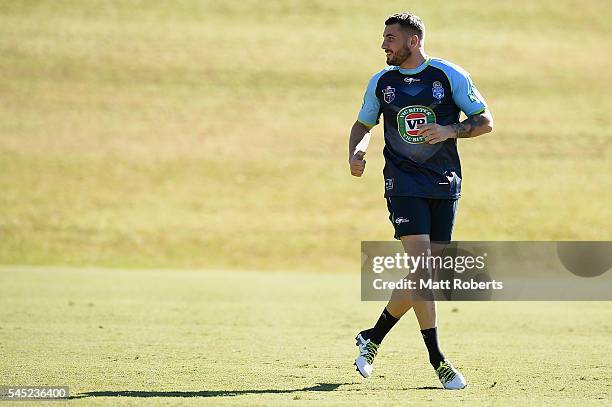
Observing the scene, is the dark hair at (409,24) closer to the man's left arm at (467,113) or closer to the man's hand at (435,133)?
the man's left arm at (467,113)

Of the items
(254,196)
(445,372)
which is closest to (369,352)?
(445,372)

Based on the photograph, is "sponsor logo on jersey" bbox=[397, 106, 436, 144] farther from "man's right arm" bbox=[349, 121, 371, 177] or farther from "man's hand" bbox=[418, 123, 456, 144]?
"man's right arm" bbox=[349, 121, 371, 177]

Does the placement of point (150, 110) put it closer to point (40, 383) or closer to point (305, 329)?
point (305, 329)

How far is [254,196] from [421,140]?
2389 cm

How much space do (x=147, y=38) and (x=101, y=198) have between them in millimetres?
13708

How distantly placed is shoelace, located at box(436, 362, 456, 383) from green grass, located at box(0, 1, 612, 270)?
61.9ft

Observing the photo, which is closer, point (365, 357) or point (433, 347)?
point (433, 347)

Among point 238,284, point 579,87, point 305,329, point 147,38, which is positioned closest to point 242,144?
point 147,38

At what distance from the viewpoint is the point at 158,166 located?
32.3m

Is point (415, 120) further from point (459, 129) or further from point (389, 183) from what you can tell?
point (389, 183)

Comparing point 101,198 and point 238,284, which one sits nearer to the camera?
point 238,284

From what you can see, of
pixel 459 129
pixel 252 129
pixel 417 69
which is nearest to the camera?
pixel 459 129

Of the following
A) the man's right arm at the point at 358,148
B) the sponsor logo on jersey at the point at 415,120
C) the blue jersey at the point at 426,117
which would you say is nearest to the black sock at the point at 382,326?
the blue jersey at the point at 426,117

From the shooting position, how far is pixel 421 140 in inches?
270
